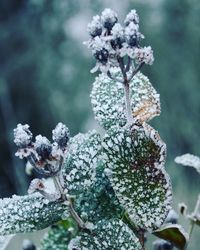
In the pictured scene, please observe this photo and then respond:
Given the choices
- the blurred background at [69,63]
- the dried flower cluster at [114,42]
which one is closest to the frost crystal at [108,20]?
the dried flower cluster at [114,42]

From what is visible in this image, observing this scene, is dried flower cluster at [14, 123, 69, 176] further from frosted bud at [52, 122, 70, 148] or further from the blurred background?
the blurred background

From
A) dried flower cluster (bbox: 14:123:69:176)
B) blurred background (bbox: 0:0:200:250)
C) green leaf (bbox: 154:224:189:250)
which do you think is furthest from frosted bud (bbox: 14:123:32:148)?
blurred background (bbox: 0:0:200:250)

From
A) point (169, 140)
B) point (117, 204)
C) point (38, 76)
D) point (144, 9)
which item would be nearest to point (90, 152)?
point (117, 204)

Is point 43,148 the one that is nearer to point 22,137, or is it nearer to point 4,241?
point 22,137

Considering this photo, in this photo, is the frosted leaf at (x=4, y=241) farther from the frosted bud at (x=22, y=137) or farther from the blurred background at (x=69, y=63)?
the blurred background at (x=69, y=63)

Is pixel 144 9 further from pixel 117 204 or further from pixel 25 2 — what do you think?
pixel 117 204

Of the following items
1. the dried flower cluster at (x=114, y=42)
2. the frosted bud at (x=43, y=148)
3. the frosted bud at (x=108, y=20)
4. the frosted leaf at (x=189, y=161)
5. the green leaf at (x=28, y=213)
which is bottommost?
the green leaf at (x=28, y=213)
